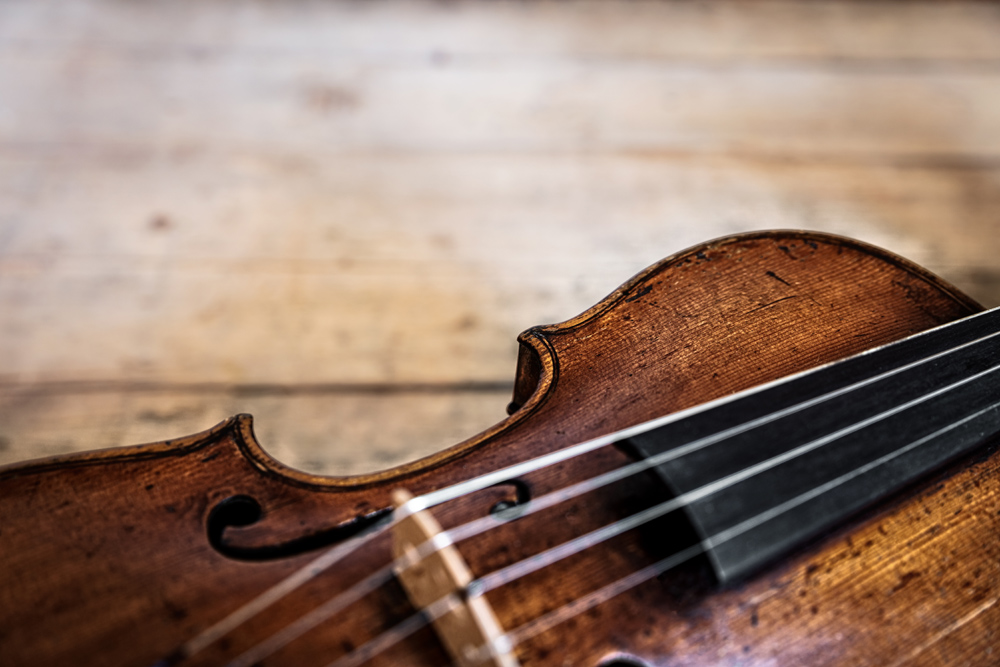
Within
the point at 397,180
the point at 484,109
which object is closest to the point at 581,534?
the point at 397,180

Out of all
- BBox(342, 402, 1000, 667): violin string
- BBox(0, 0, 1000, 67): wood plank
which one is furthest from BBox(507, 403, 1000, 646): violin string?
BBox(0, 0, 1000, 67): wood plank

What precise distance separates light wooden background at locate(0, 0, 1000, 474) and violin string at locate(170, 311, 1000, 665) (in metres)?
0.40

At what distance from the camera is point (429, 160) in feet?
4.48

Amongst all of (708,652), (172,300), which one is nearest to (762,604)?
(708,652)

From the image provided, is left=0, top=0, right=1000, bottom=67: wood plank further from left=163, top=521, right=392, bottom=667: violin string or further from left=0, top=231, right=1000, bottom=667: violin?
left=163, top=521, right=392, bottom=667: violin string

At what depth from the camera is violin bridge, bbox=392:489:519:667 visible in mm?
528

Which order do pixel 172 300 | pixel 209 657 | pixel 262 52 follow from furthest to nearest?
1. pixel 262 52
2. pixel 172 300
3. pixel 209 657

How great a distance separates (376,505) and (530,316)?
1.92ft

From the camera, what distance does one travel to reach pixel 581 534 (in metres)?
0.62

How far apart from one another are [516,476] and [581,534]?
0.07 m

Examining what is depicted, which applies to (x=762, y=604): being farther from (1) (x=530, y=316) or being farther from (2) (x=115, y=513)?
(1) (x=530, y=316)

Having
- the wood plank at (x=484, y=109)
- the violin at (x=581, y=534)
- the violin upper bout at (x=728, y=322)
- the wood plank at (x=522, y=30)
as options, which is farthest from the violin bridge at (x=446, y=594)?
the wood plank at (x=522, y=30)

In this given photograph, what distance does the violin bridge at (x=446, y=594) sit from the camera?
1.73 ft

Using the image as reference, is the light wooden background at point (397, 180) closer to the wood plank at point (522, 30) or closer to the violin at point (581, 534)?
the wood plank at point (522, 30)
